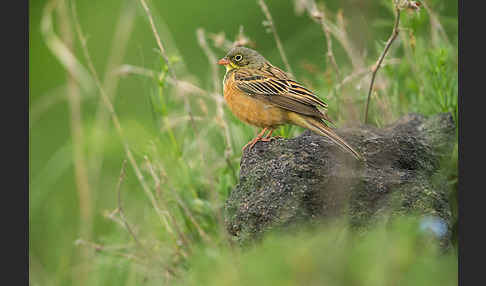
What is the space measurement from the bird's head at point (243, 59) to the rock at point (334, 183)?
128cm

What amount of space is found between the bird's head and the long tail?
2.79 ft

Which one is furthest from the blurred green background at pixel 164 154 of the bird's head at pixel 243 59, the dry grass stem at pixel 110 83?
the bird's head at pixel 243 59

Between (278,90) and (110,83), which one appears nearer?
(278,90)

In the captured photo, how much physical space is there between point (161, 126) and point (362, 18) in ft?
7.72

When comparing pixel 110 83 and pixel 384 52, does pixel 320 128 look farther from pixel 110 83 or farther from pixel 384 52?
pixel 110 83

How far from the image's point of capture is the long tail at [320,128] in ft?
13.0

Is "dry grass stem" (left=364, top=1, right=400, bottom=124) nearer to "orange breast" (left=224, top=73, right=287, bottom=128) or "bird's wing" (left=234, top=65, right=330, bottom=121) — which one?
"bird's wing" (left=234, top=65, right=330, bottom=121)

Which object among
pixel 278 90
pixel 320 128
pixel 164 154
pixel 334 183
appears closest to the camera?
pixel 334 183

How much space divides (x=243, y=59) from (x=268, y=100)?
695 mm

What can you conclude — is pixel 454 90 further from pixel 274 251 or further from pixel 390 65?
pixel 274 251

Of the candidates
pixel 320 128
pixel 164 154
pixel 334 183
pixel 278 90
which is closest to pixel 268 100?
pixel 278 90

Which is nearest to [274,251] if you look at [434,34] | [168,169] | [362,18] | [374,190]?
[362,18]

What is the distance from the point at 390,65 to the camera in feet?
18.1

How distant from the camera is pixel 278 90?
4.88 meters
